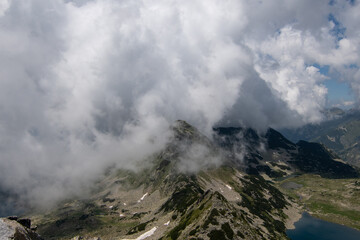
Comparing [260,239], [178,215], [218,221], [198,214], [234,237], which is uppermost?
[178,215]

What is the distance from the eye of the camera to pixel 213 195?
556 feet

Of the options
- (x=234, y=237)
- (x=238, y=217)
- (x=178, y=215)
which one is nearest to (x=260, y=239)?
(x=238, y=217)

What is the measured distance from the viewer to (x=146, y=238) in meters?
176

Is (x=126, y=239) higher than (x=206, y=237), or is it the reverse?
(x=126, y=239)

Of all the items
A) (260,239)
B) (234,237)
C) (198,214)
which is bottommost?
(260,239)

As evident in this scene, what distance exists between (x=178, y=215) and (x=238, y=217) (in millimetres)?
64806

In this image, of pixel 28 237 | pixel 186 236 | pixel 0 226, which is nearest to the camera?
pixel 0 226

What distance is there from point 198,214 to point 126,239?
7664 cm

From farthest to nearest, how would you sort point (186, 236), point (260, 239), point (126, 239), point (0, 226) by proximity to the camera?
point (126, 239), point (260, 239), point (186, 236), point (0, 226)

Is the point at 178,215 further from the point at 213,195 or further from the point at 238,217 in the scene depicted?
the point at 238,217

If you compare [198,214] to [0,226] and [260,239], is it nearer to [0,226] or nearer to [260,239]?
[260,239]

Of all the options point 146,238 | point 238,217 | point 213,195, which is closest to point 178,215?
point 146,238

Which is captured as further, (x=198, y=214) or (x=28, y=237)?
(x=198, y=214)

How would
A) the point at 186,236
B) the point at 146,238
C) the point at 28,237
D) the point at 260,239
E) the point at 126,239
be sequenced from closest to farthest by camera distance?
the point at 28,237, the point at 186,236, the point at 260,239, the point at 146,238, the point at 126,239
